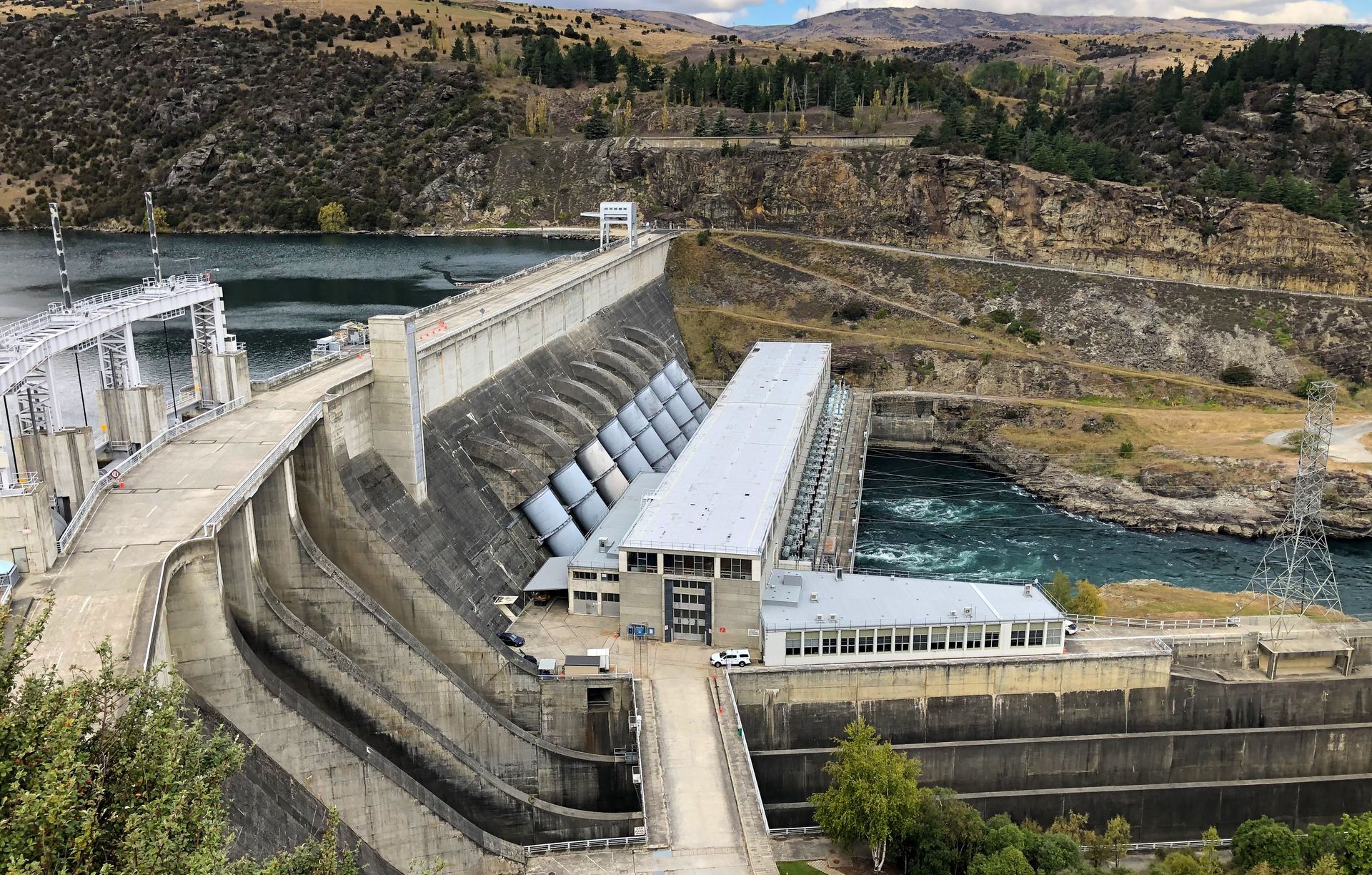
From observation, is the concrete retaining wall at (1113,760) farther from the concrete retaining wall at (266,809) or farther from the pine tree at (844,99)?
the pine tree at (844,99)

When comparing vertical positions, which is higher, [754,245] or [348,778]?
[754,245]

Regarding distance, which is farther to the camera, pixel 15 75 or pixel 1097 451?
pixel 15 75

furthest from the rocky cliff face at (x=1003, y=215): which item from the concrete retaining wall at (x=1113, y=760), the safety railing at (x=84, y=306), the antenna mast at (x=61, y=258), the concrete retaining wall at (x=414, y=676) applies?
the antenna mast at (x=61, y=258)

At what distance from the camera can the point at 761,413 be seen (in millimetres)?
68000

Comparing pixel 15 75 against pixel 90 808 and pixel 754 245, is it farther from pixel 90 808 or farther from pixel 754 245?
pixel 90 808

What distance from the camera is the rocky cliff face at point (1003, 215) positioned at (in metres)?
103

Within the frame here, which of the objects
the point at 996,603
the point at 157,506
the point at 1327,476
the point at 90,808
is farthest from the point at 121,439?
the point at 1327,476

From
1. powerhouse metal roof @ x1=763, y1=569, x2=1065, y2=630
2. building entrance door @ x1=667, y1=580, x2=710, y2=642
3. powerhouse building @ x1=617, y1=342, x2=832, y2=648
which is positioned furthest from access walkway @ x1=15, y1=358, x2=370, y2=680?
powerhouse metal roof @ x1=763, y1=569, x2=1065, y2=630

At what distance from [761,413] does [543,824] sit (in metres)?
34.6

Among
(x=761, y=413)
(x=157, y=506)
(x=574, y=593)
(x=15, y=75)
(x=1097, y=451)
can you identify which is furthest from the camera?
(x=15, y=75)

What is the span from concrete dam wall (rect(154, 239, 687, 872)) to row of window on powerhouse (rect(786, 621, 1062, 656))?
28.2ft

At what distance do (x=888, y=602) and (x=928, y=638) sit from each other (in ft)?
7.68

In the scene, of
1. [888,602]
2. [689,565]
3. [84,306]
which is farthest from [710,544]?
[84,306]

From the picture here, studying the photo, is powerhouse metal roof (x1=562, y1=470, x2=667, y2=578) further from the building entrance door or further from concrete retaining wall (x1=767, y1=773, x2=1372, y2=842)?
concrete retaining wall (x1=767, y1=773, x2=1372, y2=842)
